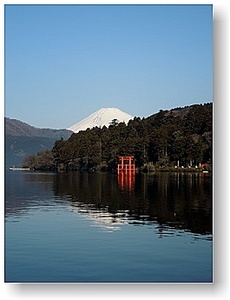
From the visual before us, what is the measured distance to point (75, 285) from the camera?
16.2 ft

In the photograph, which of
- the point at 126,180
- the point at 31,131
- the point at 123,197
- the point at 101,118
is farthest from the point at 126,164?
the point at 31,131

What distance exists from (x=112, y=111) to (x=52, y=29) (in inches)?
37.6

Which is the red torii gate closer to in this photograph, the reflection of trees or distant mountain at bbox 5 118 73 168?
the reflection of trees

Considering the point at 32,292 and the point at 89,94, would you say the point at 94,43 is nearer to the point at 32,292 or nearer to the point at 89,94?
the point at 89,94

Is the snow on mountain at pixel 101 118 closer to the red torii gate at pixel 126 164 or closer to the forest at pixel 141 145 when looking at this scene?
the forest at pixel 141 145

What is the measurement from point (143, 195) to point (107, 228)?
1.07 m

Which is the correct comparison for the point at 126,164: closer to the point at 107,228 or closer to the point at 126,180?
the point at 126,180

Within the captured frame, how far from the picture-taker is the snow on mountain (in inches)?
225

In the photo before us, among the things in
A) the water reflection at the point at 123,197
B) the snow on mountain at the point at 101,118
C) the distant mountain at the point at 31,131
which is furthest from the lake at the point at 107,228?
the snow on mountain at the point at 101,118

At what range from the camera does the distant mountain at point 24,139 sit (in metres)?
5.27

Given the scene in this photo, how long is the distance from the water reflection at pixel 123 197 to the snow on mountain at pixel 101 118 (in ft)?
1.96

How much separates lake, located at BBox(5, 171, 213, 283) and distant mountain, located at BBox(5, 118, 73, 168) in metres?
0.17

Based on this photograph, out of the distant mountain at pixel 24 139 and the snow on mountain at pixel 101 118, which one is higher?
the snow on mountain at pixel 101 118
